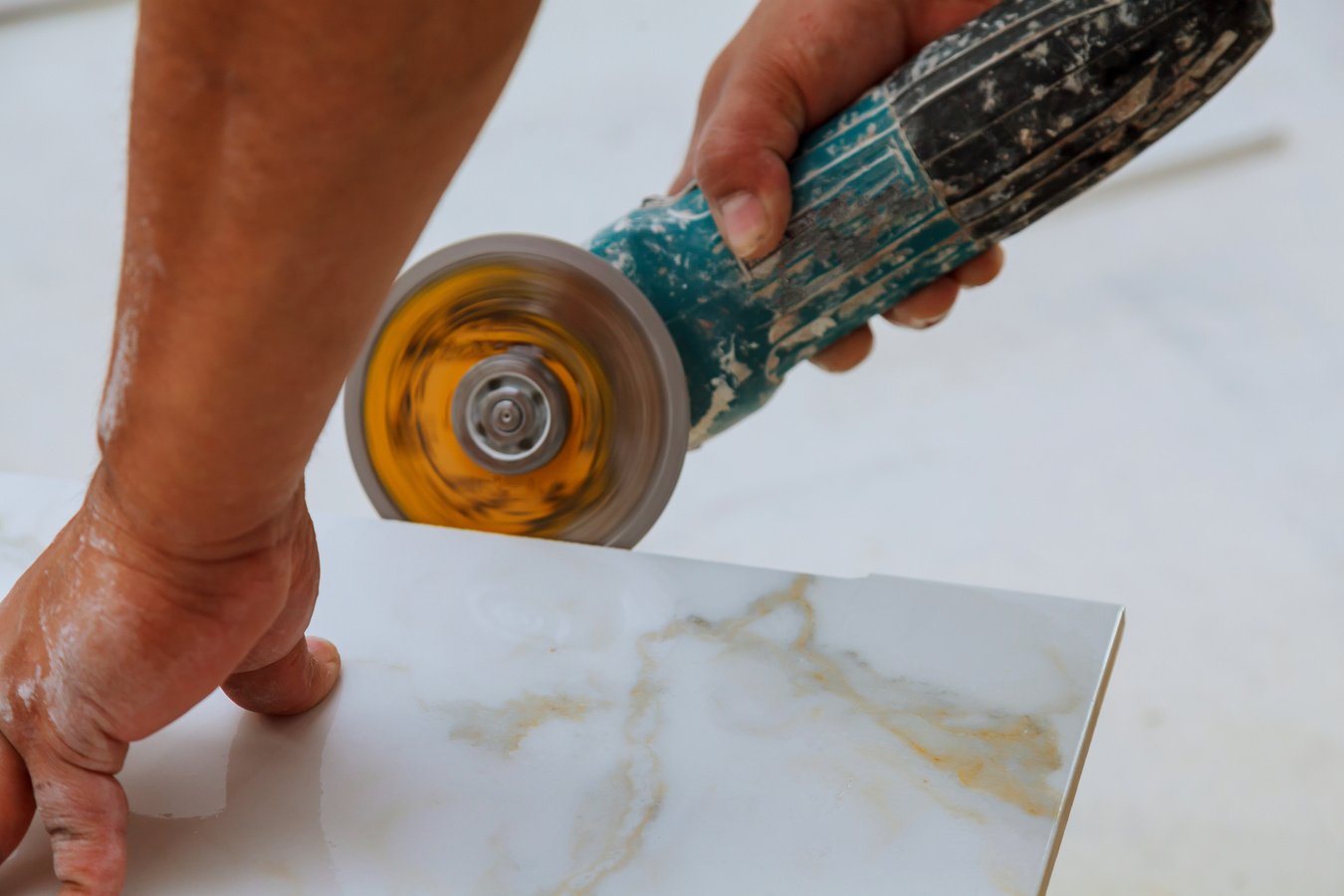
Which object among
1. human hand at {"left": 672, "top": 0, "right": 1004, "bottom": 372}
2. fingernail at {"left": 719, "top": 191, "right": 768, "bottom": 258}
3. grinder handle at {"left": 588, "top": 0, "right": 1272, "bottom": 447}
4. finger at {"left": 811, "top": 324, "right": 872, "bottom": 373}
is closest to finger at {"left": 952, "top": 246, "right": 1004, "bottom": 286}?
human hand at {"left": 672, "top": 0, "right": 1004, "bottom": 372}

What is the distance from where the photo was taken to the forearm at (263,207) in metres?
0.57

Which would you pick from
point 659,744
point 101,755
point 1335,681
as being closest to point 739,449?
point 1335,681

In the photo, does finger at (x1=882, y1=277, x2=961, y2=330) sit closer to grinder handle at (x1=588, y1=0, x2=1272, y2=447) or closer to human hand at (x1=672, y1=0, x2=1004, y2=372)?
human hand at (x1=672, y1=0, x2=1004, y2=372)

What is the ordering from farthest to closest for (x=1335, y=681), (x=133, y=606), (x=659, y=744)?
(x=1335, y=681) < (x=659, y=744) < (x=133, y=606)

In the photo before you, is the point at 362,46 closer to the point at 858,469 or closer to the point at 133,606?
the point at 133,606

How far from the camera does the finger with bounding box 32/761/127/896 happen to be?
79 centimetres

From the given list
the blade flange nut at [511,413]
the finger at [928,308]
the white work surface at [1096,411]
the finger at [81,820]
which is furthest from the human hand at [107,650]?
the white work surface at [1096,411]

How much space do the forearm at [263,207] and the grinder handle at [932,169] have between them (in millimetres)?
574

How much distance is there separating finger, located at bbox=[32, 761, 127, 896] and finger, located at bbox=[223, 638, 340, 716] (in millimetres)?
113

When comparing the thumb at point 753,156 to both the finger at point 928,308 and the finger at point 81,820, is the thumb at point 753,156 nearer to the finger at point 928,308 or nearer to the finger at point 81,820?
the finger at point 928,308

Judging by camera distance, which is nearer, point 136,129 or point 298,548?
point 136,129

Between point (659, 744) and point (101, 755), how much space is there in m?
0.36

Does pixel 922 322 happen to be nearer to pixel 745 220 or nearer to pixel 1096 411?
pixel 745 220

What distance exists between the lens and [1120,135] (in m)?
1.12
